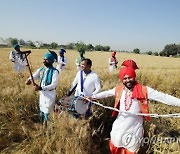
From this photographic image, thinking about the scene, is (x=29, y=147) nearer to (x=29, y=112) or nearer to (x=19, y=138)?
(x=19, y=138)

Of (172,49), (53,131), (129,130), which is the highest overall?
(172,49)

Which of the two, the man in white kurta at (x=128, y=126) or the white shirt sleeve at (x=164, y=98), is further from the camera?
the man in white kurta at (x=128, y=126)

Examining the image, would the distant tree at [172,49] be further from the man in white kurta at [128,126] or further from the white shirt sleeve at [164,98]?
the white shirt sleeve at [164,98]

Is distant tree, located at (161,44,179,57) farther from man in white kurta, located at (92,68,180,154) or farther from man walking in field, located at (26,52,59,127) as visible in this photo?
man in white kurta, located at (92,68,180,154)

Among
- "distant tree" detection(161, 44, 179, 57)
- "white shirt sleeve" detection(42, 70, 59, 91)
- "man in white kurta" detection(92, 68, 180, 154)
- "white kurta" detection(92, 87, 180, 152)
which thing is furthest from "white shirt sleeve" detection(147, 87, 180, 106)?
"distant tree" detection(161, 44, 179, 57)

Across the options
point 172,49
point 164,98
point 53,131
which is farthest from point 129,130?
point 172,49

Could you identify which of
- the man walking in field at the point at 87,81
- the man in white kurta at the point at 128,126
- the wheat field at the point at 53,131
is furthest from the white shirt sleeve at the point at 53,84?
the man in white kurta at the point at 128,126

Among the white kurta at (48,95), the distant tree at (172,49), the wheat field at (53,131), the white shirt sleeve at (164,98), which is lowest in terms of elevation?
the wheat field at (53,131)

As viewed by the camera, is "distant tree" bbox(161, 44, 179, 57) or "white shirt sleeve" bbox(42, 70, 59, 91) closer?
"white shirt sleeve" bbox(42, 70, 59, 91)

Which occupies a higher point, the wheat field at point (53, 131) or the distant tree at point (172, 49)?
the distant tree at point (172, 49)

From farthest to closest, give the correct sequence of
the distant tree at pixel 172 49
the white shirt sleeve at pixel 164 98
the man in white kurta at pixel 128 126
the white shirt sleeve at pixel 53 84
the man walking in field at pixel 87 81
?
the distant tree at pixel 172 49
the man walking in field at pixel 87 81
the white shirt sleeve at pixel 53 84
the man in white kurta at pixel 128 126
the white shirt sleeve at pixel 164 98

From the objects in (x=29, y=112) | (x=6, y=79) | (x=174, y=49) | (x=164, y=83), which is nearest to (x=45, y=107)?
(x=29, y=112)

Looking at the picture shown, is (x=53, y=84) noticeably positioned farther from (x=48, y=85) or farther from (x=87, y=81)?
(x=87, y=81)

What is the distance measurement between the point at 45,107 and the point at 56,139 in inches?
45.4
